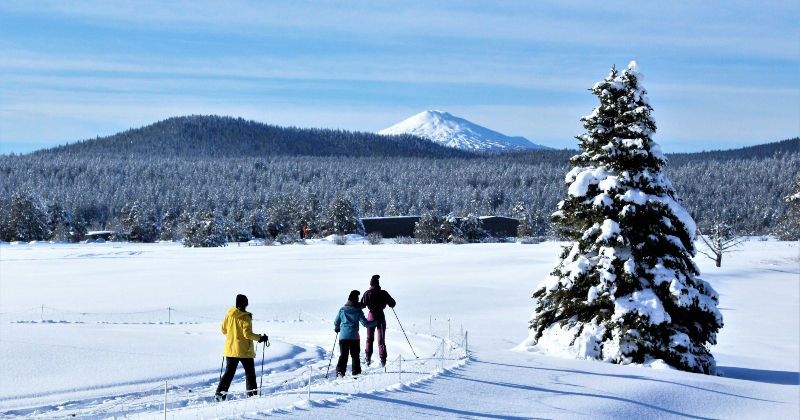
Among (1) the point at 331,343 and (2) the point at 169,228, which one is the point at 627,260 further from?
(2) the point at 169,228

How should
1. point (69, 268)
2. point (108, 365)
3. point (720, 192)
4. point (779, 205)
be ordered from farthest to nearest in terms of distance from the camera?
point (720, 192), point (779, 205), point (69, 268), point (108, 365)

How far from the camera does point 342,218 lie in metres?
84.4

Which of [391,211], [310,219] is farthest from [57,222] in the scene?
[391,211]

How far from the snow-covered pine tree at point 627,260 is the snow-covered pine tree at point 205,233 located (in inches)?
2560

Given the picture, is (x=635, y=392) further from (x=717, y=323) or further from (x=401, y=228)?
(x=401, y=228)

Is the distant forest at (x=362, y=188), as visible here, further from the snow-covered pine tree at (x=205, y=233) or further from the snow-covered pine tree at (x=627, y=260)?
the snow-covered pine tree at (x=627, y=260)

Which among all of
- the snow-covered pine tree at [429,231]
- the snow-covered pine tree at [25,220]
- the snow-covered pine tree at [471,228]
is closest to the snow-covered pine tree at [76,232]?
the snow-covered pine tree at [25,220]

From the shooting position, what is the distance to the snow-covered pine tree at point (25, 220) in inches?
3332

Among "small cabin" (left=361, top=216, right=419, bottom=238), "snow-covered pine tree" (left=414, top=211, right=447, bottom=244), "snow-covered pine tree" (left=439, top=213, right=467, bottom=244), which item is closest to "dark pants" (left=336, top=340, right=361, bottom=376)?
"snow-covered pine tree" (left=414, top=211, right=447, bottom=244)

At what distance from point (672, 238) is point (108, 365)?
41.1ft

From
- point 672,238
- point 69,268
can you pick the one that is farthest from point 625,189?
point 69,268

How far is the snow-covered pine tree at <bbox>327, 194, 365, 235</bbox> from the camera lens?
276 ft

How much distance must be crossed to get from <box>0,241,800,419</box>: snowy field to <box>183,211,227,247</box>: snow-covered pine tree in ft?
83.3

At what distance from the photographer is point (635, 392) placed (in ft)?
34.6
